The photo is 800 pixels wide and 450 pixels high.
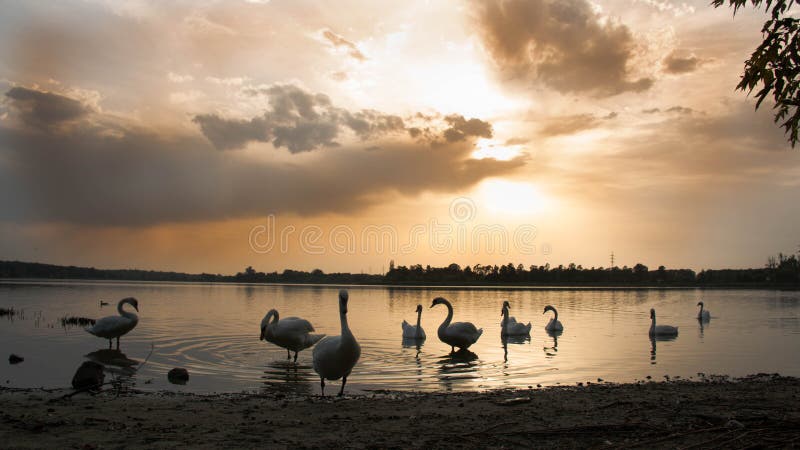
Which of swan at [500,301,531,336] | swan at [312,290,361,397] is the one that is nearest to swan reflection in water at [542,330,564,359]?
swan at [500,301,531,336]

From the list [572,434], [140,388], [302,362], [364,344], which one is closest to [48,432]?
[140,388]

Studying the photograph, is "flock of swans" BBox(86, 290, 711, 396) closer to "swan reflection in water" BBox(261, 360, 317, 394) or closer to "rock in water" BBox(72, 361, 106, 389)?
Answer: "swan reflection in water" BBox(261, 360, 317, 394)

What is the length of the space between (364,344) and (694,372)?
10812 mm

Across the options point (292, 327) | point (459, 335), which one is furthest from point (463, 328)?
point (292, 327)

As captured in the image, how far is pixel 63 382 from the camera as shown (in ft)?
42.9

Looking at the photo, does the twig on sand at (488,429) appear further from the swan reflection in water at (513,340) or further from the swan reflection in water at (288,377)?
the swan reflection in water at (513,340)

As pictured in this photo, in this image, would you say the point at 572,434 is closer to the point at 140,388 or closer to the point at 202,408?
the point at 202,408

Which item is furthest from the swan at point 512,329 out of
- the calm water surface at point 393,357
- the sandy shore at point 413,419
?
the sandy shore at point 413,419

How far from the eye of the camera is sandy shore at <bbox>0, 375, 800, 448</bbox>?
744cm

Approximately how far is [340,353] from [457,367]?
6413 mm

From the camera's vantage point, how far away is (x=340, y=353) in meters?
11.1

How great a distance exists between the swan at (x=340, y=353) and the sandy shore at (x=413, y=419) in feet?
1.87

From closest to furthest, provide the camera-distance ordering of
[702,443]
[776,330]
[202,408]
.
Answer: [702,443] < [202,408] < [776,330]

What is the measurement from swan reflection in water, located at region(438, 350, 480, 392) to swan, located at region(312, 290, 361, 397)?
8.83 ft
